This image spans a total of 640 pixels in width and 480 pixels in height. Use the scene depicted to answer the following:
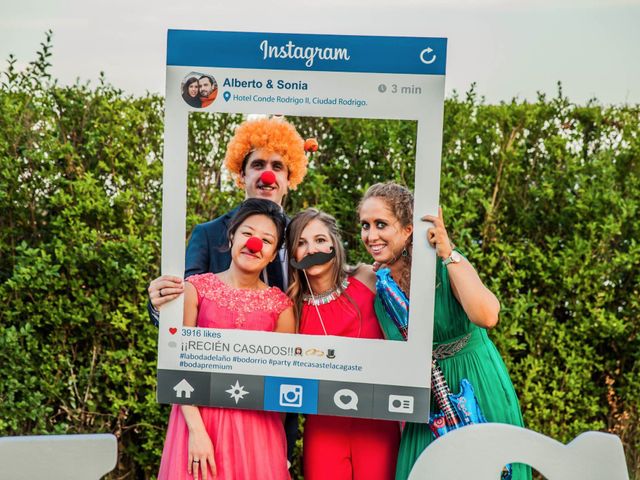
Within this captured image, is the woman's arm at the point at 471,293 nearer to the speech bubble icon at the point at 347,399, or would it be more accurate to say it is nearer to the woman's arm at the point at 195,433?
the speech bubble icon at the point at 347,399

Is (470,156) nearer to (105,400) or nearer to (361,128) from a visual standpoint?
(361,128)

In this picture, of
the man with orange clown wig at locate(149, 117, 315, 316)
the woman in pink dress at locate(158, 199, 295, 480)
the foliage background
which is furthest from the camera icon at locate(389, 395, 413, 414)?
the foliage background

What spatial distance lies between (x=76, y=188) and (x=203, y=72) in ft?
6.13

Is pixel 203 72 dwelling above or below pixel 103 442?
above

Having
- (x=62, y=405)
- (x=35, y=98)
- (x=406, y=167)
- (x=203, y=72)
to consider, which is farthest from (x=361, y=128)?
(x=62, y=405)

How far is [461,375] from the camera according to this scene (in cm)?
271

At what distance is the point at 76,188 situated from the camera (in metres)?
4.23

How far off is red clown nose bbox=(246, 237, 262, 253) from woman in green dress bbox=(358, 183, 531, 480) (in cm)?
33

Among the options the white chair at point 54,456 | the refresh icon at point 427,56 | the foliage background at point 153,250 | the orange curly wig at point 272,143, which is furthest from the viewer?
the foliage background at point 153,250

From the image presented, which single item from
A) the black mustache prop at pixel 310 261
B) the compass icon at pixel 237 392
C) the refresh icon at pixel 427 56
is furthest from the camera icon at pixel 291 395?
the refresh icon at pixel 427 56

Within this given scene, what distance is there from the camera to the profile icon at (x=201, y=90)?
2596 mm

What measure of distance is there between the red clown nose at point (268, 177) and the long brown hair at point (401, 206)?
1.01 feet

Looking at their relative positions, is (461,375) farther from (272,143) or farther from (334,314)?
(272,143)

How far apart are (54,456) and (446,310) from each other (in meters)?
1.29
